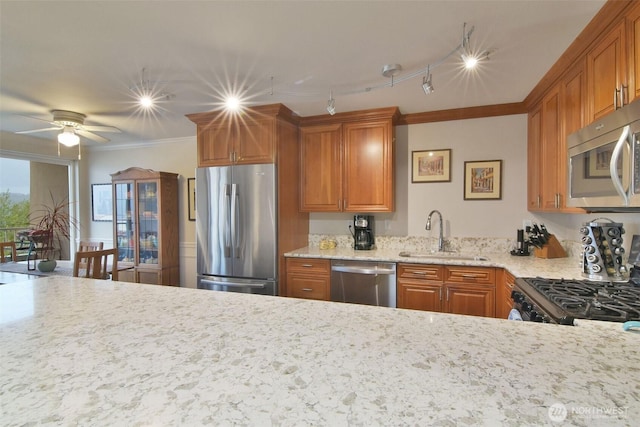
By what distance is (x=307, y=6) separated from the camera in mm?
1519

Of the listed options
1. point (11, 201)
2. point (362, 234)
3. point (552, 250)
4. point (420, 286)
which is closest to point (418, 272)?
point (420, 286)

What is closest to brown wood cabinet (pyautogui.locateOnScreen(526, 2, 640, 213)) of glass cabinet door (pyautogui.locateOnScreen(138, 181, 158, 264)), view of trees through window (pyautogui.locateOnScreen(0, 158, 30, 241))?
glass cabinet door (pyautogui.locateOnScreen(138, 181, 158, 264))

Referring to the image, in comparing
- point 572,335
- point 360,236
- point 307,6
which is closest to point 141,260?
point 360,236

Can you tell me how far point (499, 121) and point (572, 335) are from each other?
2.67 m

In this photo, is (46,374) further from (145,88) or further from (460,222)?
(460,222)

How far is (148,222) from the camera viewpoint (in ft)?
13.8

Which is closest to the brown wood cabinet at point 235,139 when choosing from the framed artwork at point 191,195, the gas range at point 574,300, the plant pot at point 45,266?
the framed artwork at point 191,195

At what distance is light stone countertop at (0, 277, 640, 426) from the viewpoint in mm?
556

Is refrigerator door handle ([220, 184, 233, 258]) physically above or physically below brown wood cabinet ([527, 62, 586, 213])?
below

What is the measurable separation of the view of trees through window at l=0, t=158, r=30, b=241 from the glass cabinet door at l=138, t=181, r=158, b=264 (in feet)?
6.40

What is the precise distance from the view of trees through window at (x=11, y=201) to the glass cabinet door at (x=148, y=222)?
6.40 ft

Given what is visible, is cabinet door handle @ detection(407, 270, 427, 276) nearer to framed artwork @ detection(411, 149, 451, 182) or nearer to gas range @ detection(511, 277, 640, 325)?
gas range @ detection(511, 277, 640, 325)
